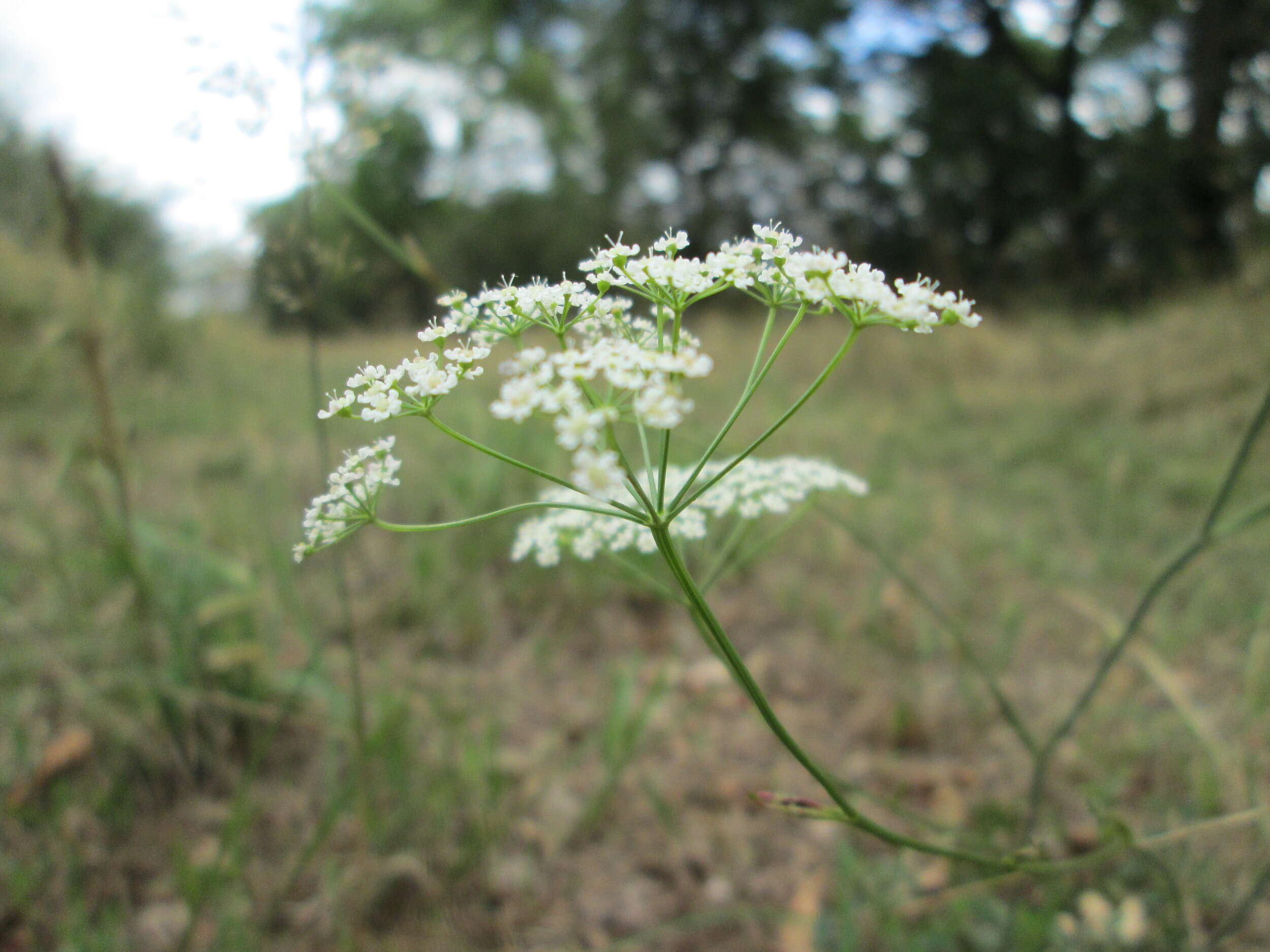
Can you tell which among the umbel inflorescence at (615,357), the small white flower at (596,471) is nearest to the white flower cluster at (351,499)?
the umbel inflorescence at (615,357)

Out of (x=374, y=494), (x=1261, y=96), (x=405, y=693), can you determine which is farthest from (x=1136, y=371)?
(x=1261, y=96)

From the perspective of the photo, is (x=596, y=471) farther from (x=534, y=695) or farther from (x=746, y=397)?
(x=534, y=695)

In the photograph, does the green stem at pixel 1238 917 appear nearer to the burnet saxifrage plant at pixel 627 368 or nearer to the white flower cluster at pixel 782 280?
the burnet saxifrage plant at pixel 627 368

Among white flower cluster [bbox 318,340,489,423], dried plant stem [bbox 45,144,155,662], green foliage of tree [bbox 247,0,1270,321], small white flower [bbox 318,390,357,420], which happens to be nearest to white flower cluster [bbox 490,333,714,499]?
white flower cluster [bbox 318,340,489,423]

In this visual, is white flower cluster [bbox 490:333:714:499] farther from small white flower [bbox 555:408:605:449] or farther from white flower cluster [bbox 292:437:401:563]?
white flower cluster [bbox 292:437:401:563]

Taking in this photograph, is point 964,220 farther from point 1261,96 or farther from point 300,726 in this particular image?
point 300,726

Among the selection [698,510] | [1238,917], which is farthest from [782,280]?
[1238,917]
